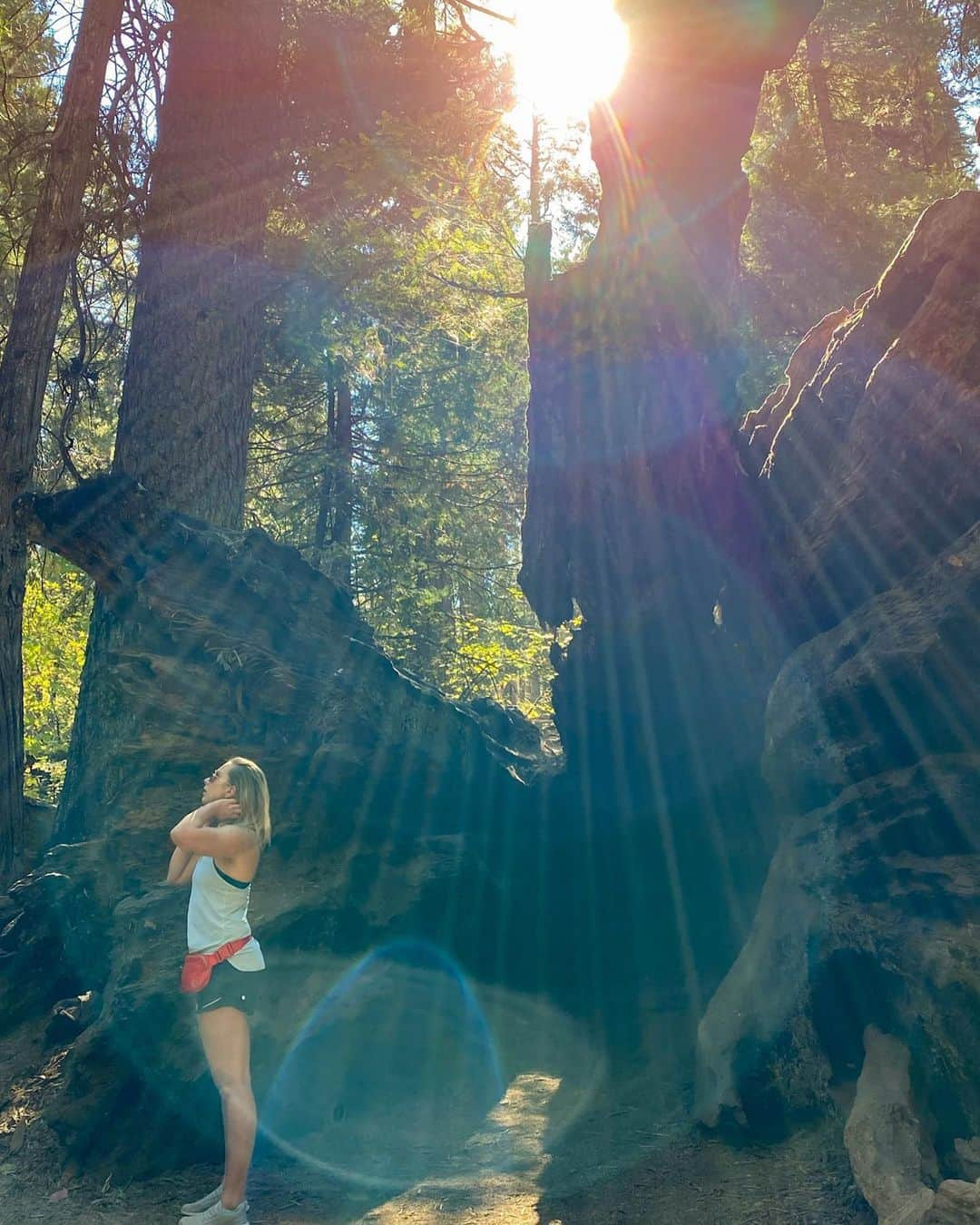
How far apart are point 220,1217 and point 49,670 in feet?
52.0

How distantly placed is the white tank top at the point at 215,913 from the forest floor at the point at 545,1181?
4.18ft

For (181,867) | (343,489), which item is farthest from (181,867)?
(343,489)

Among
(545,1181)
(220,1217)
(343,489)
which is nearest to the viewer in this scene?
(220,1217)

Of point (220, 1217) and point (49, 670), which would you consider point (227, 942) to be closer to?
point (220, 1217)

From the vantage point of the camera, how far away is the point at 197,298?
9172 mm

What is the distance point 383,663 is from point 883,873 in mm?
3545

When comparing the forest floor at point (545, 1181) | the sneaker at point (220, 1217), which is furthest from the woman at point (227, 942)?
the forest floor at point (545, 1181)

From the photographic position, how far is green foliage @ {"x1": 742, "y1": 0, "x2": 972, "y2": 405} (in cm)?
1288

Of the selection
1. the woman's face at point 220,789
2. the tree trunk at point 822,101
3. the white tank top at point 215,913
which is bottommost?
the white tank top at point 215,913

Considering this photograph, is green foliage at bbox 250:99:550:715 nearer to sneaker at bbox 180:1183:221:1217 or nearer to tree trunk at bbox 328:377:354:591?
tree trunk at bbox 328:377:354:591

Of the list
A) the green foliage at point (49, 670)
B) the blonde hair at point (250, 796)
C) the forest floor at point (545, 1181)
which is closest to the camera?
the forest floor at point (545, 1181)

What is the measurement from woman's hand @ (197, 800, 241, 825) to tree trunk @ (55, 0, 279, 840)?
3.78 meters

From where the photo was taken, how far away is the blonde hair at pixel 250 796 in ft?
15.4

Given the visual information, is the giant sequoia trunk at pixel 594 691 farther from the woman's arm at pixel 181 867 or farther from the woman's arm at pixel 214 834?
the woman's arm at pixel 214 834
